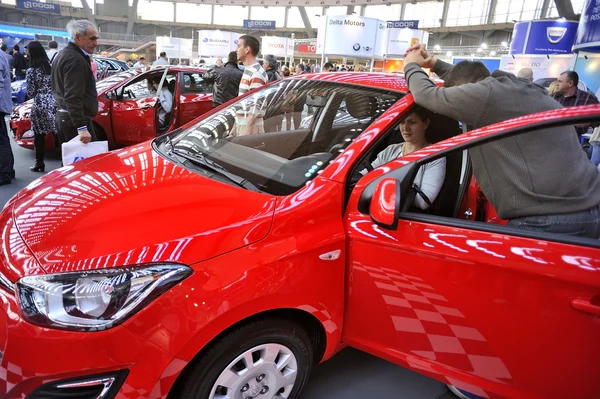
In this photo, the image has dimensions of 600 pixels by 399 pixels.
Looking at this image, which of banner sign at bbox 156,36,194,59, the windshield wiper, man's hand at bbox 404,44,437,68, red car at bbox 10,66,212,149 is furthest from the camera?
banner sign at bbox 156,36,194,59

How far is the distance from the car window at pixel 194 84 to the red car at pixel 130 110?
0.05 feet

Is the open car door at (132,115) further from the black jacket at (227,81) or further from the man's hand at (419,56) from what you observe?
the man's hand at (419,56)

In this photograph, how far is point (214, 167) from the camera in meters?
1.86

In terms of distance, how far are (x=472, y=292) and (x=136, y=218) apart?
1.19 metres

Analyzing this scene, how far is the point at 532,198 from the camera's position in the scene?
1486 mm

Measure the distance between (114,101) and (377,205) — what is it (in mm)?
4846

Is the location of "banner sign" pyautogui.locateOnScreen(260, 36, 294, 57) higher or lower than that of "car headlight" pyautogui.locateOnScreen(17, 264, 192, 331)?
higher

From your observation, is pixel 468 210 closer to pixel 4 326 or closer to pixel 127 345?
pixel 127 345

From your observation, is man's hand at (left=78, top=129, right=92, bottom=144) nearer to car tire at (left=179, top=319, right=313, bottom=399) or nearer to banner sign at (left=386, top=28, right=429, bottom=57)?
car tire at (left=179, top=319, right=313, bottom=399)

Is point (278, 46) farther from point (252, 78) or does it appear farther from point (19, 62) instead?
point (252, 78)

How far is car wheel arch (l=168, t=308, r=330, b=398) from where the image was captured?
133cm

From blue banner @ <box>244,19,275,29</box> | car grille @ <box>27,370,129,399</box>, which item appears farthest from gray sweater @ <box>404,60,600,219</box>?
blue banner @ <box>244,19,275,29</box>

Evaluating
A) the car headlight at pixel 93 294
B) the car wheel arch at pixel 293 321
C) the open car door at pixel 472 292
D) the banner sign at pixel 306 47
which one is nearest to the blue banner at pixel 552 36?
the open car door at pixel 472 292

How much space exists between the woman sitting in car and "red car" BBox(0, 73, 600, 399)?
14cm
